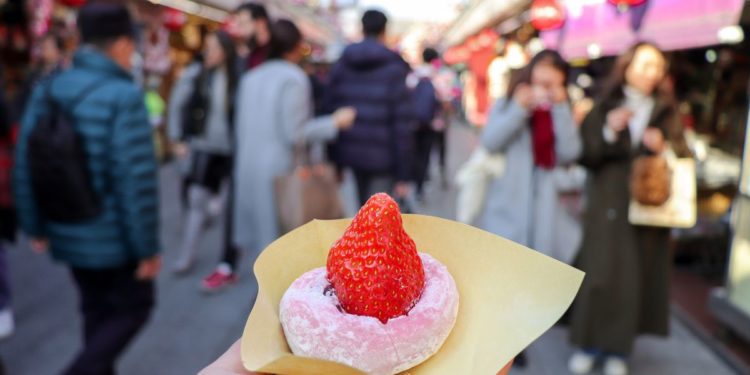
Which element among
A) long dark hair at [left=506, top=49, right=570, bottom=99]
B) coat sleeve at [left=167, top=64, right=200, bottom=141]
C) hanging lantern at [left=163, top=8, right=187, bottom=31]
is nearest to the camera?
long dark hair at [left=506, top=49, right=570, bottom=99]

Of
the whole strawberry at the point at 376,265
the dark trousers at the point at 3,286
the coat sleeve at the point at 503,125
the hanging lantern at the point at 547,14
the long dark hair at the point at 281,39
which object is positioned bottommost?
the dark trousers at the point at 3,286

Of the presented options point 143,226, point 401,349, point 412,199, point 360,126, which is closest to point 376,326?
point 401,349

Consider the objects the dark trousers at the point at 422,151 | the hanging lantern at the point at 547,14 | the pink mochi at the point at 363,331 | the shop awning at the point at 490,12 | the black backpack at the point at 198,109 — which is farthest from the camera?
the shop awning at the point at 490,12

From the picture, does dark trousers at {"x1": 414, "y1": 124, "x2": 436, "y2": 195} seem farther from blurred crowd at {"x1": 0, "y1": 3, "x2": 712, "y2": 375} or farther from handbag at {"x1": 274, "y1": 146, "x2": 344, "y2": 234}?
handbag at {"x1": 274, "y1": 146, "x2": 344, "y2": 234}

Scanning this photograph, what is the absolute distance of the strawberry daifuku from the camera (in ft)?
3.05

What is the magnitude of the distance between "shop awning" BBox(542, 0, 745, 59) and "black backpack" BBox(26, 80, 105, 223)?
3.37m

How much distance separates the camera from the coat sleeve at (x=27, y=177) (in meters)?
2.26

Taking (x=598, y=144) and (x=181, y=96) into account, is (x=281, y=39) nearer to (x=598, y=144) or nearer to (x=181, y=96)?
(x=181, y=96)

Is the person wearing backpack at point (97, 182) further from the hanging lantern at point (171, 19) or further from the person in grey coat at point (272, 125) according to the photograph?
the hanging lantern at point (171, 19)

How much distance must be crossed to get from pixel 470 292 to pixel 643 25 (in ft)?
14.0

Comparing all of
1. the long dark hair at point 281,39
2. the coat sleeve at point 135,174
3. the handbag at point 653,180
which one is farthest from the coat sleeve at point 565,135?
the coat sleeve at point 135,174

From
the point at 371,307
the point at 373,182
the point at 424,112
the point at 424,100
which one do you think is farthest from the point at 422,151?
the point at 371,307

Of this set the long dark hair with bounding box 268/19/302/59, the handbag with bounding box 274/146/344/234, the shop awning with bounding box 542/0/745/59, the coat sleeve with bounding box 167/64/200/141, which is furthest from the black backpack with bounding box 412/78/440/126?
the handbag with bounding box 274/146/344/234

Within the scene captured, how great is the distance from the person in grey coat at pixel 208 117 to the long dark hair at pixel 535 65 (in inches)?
74.9
